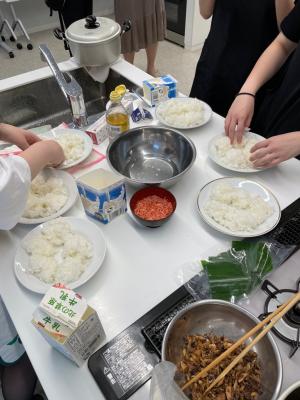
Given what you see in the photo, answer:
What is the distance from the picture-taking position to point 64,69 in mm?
1463

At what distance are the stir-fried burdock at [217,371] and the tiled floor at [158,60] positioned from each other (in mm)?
2936

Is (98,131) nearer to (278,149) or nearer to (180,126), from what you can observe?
(180,126)

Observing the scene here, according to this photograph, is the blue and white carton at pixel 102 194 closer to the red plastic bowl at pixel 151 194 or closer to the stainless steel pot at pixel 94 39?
the red plastic bowl at pixel 151 194

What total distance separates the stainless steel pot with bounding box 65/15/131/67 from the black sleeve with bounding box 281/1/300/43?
27.2 inches

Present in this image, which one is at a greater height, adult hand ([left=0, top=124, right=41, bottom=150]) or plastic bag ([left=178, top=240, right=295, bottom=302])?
adult hand ([left=0, top=124, right=41, bottom=150])

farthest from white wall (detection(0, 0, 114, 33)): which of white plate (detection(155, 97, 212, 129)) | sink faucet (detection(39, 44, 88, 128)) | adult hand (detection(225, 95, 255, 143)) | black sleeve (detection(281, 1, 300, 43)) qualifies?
adult hand (detection(225, 95, 255, 143))

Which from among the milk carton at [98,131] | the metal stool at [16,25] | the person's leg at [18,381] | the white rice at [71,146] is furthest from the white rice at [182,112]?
the metal stool at [16,25]

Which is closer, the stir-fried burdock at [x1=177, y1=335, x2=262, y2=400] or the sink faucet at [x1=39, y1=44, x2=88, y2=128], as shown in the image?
the stir-fried burdock at [x1=177, y1=335, x2=262, y2=400]

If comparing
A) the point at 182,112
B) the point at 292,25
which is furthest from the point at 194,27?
the point at 182,112

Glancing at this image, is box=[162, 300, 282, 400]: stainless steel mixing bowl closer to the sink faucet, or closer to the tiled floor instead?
the sink faucet

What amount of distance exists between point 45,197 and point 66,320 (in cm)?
46

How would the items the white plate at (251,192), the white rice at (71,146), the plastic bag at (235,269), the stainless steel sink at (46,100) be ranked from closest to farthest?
1. the plastic bag at (235,269)
2. the white plate at (251,192)
3. the white rice at (71,146)
4. the stainless steel sink at (46,100)

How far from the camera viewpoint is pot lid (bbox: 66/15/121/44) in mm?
1308

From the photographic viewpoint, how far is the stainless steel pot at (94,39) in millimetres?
1312
